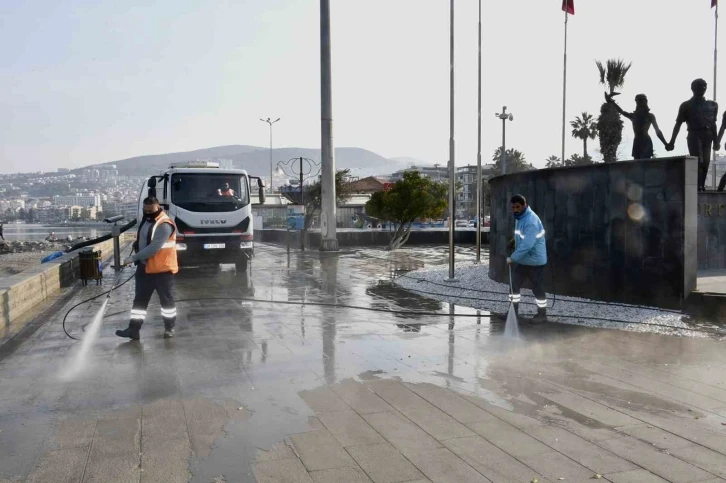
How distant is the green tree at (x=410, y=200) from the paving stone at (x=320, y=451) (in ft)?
71.4

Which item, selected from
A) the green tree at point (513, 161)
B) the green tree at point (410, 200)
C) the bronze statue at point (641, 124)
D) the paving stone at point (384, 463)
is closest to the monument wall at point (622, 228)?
the bronze statue at point (641, 124)

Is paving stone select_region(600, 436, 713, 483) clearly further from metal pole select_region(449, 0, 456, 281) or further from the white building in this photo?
the white building

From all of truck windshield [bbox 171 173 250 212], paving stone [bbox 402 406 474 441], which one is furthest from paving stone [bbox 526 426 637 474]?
truck windshield [bbox 171 173 250 212]

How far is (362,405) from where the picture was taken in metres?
5.45

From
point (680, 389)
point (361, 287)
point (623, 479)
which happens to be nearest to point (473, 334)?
point (680, 389)

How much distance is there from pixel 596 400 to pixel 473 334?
3.10 m

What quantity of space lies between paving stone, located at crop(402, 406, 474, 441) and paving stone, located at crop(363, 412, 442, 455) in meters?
0.07

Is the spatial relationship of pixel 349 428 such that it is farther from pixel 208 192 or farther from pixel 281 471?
pixel 208 192

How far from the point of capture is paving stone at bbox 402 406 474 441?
4.73 meters

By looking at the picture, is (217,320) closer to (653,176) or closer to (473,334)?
(473,334)

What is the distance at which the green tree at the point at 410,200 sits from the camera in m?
26.2

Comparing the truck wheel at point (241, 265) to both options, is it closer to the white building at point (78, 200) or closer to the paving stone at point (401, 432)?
the paving stone at point (401, 432)

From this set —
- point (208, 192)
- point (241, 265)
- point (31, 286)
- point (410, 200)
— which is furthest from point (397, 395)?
point (410, 200)

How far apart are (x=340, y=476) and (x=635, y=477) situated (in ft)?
6.00
